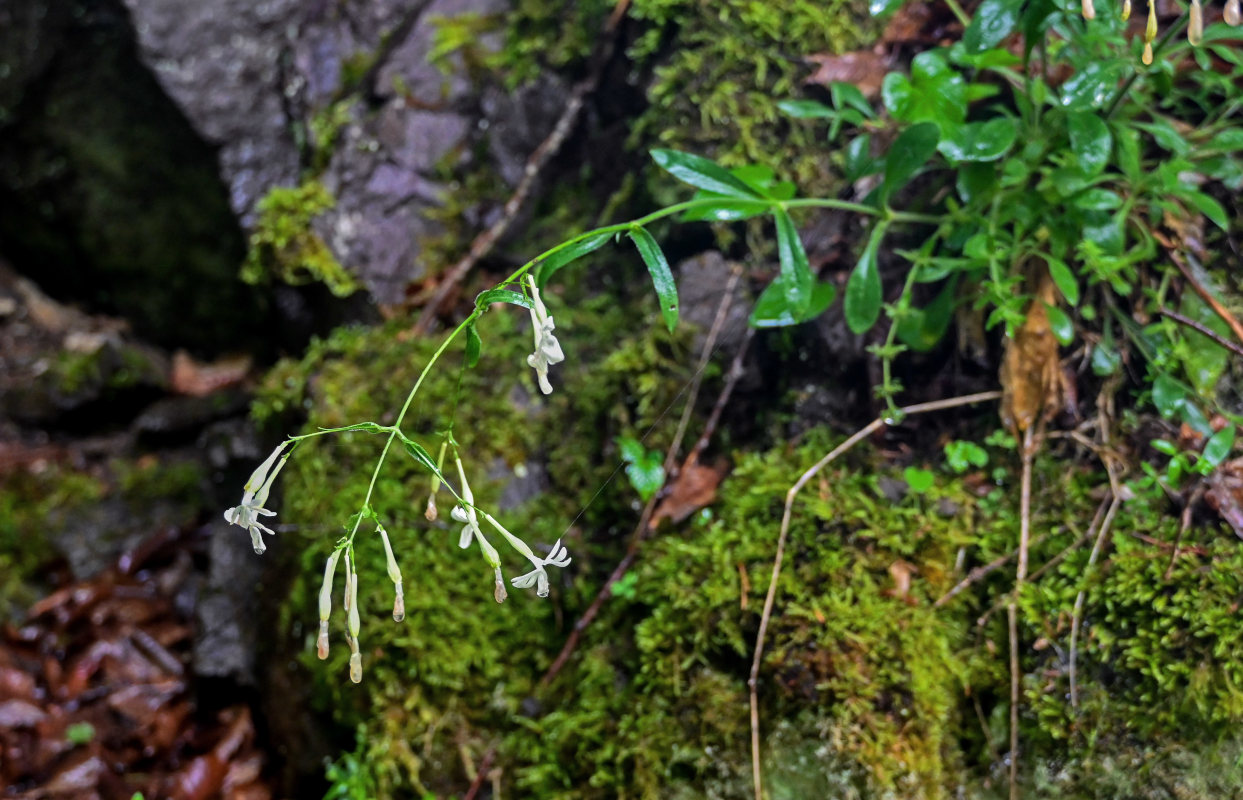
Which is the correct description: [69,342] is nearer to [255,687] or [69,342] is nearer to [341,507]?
[255,687]

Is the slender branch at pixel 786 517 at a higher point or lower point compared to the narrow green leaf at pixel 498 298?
lower

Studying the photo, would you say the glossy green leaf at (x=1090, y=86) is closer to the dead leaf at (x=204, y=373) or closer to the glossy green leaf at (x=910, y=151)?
the glossy green leaf at (x=910, y=151)

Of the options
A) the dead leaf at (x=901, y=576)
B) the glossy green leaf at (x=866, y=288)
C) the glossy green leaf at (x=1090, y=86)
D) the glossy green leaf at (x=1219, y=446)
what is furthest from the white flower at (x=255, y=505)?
the glossy green leaf at (x=1219, y=446)

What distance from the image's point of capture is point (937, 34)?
237 cm

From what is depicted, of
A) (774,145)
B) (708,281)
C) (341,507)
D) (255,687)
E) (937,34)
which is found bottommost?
(255,687)

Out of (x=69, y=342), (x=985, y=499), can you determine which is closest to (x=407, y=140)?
(x=69, y=342)

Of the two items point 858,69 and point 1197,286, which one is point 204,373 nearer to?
point 858,69

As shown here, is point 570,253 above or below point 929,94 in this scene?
above

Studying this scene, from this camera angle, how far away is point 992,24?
176 centimetres

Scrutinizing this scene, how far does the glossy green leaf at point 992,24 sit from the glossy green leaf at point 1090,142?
10.0 inches

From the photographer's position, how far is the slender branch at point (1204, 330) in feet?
6.06

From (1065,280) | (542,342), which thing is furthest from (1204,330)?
(542,342)

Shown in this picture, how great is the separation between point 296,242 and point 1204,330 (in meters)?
3.28

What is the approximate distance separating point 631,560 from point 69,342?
3.78 meters
